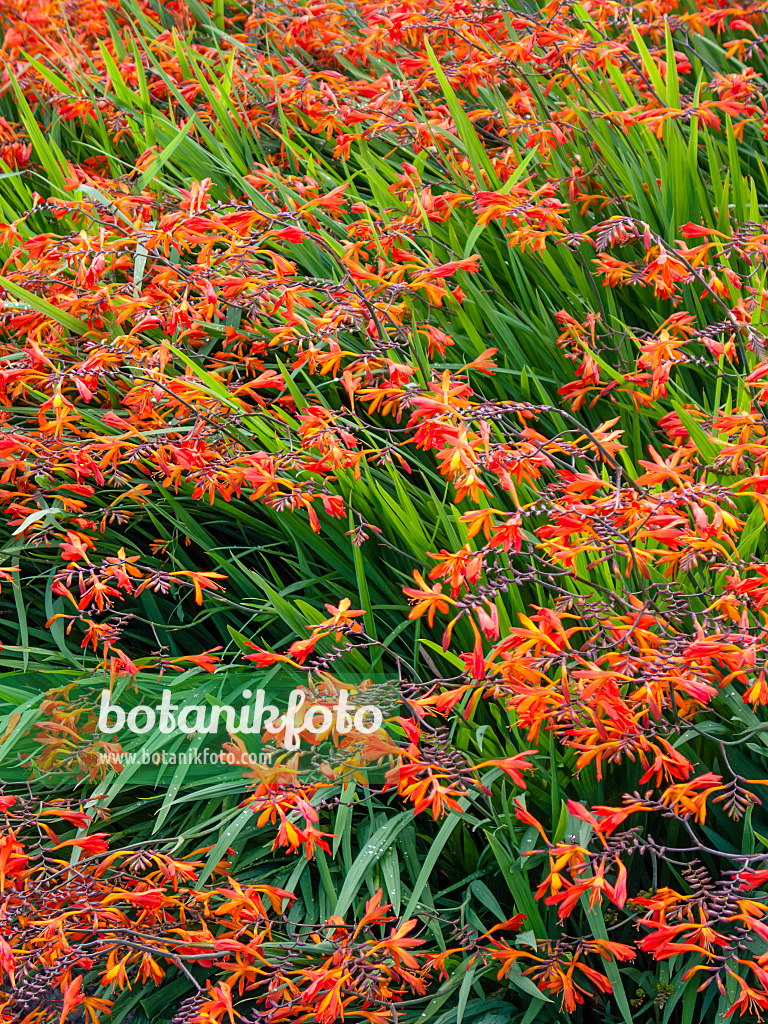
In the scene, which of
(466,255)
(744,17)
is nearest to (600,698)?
(466,255)

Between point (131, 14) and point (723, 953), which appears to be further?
point (131, 14)

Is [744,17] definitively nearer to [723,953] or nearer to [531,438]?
[531,438]

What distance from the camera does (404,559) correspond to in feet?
7.41

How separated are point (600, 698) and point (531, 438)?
522mm

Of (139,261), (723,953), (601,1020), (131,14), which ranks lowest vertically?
(601,1020)

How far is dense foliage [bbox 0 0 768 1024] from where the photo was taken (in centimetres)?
160

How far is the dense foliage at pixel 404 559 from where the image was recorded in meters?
1.60

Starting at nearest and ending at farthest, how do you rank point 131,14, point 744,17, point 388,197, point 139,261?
1. point 139,261
2. point 388,197
3. point 744,17
4. point 131,14

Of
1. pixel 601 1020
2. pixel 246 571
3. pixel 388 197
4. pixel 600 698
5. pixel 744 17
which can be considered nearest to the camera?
pixel 600 698

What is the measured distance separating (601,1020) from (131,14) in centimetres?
421

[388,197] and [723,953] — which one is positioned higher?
[388,197]

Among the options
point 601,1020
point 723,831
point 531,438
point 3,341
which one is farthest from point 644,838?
point 3,341

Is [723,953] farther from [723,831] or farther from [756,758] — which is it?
[756,758]

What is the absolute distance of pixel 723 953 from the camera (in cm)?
176
